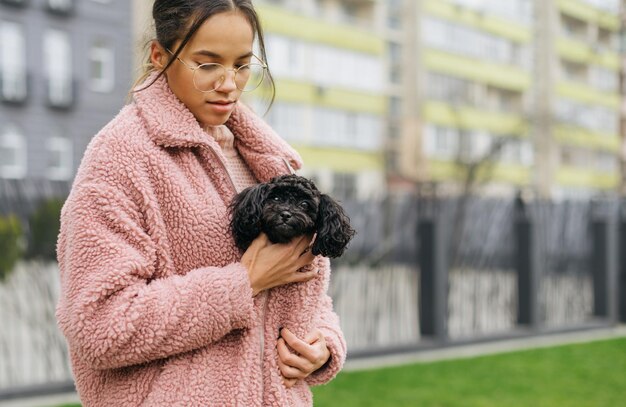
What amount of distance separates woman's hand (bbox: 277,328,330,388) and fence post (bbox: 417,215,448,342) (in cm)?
761

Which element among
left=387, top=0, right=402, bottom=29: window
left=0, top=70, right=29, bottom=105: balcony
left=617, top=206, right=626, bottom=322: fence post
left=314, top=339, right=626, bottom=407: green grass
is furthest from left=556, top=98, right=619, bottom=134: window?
left=314, top=339, right=626, bottom=407: green grass

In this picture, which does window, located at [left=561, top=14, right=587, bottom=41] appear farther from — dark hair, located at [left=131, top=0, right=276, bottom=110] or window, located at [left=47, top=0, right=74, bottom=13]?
dark hair, located at [left=131, top=0, right=276, bottom=110]

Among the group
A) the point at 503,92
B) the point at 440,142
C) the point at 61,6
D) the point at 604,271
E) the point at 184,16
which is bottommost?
the point at 604,271

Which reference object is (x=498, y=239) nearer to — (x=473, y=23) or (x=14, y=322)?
(x=14, y=322)

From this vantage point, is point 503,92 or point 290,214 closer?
point 290,214

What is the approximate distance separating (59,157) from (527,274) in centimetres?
2122

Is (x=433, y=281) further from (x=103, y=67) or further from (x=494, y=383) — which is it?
(x=103, y=67)

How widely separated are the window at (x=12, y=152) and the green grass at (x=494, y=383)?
2138 cm

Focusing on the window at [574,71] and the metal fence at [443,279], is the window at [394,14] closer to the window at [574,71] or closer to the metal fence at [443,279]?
the window at [574,71]

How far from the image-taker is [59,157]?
29406mm

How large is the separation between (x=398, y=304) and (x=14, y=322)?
3.79 meters

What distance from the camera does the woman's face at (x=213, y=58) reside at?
190 cm

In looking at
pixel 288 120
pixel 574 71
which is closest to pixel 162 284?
pixel 288 120

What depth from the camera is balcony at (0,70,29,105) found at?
2773 centimetres
